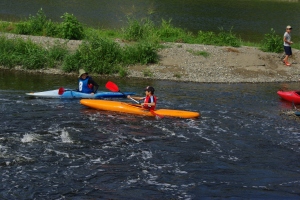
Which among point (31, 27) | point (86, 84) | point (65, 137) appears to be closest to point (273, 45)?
point (86, 84)

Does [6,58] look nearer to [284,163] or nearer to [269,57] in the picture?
[269,57]

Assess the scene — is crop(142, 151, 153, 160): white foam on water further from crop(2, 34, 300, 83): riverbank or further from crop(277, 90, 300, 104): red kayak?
crop(2, 34, 300, 83): riverbank

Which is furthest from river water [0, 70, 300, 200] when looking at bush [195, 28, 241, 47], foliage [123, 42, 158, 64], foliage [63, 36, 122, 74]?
bush [195, 28, 241, 47]

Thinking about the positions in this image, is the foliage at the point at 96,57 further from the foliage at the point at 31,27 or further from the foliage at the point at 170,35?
the foliage at the point at 31,27

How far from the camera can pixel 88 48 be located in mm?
20656

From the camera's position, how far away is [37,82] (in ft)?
60.7

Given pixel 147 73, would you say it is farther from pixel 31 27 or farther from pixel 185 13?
pixel 185 13

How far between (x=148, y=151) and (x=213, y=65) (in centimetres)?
1061

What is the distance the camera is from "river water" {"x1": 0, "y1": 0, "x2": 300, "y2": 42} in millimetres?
31469

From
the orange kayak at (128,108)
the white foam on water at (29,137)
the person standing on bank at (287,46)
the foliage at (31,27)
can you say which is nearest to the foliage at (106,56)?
the foliage at (31,27)

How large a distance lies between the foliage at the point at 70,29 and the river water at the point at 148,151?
21.1ft

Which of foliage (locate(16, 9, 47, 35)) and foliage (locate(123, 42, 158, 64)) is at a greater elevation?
foliage (locate(16, 9, 47, 35))

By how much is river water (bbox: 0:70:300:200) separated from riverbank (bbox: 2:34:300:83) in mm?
3677

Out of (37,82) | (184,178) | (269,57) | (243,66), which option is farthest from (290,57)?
(184,178)
